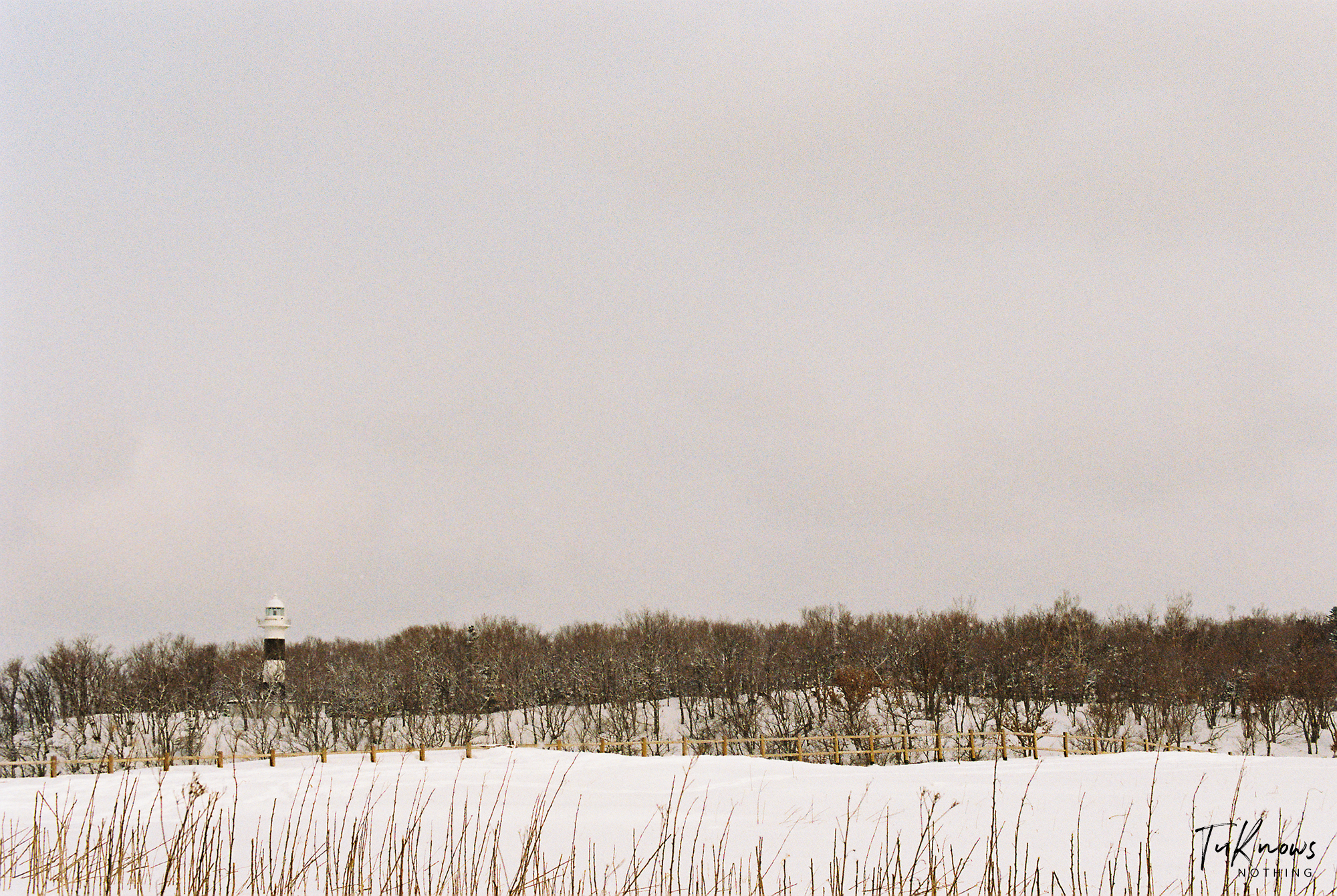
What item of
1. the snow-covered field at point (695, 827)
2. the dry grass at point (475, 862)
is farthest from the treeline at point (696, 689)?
the dry grass at point (475, 862)

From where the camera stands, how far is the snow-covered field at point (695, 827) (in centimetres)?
1129

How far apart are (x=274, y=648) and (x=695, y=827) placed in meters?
61.3

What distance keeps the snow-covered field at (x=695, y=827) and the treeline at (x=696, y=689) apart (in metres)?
33.7

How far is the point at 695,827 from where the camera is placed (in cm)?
2045

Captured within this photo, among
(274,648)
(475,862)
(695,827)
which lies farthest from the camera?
(274,648)

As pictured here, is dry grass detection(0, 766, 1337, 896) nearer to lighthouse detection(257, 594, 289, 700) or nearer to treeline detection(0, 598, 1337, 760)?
treeline detection(0, 598, 1337, 760)

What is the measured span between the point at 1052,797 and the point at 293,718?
5643 cm

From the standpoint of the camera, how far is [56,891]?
456 inches

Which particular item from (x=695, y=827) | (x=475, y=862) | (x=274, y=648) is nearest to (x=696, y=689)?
(x=274, y=648)

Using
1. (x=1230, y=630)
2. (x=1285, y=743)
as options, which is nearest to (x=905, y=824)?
Answer: (x=1285, y=743)

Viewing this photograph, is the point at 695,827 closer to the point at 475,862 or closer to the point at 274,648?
the point at 475,862

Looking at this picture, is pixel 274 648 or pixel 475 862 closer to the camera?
pixel 475 862

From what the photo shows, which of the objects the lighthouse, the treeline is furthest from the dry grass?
the lighthouse

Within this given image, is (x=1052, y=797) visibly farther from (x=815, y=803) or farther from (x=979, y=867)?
(x=979, y=867)
